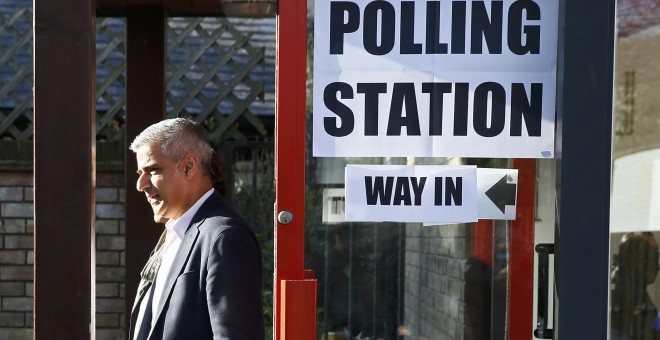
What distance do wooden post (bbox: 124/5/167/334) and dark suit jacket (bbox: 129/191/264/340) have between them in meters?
2.03

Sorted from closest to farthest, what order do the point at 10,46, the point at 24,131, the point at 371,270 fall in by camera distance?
the point at 371,270 → the point at 24,131 → the point at 10,46

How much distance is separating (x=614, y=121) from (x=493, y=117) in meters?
0.35

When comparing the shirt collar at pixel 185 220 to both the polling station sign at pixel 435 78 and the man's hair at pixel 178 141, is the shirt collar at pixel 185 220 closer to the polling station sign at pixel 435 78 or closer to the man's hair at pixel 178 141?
the man's hair at pixel 178 141

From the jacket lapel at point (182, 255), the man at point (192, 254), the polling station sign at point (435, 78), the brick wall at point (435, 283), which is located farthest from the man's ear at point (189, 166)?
the brick wall at point (435, 283)

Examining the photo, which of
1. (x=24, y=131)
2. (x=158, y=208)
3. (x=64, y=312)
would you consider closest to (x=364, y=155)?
(x=158, y=208)

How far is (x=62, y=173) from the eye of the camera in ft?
11.6

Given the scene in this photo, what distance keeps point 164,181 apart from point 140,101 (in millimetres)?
1984

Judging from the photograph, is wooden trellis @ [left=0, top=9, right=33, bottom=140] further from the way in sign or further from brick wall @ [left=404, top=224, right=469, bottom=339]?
the way in sign

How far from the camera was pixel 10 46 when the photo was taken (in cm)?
707

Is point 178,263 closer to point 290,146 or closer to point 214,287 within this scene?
point 214,287

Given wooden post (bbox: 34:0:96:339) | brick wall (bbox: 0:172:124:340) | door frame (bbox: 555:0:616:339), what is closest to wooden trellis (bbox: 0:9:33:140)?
brick wall (bbox: 0:172:124:340)

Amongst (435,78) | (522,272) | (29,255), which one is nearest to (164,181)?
(435,78)

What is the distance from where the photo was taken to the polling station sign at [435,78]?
328 cm

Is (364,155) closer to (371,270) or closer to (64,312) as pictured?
(371,270)
